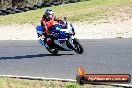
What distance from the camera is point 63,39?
1745 centimetres

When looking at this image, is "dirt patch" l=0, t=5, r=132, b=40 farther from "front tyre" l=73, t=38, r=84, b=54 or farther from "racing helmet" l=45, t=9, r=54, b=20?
"racing helmet" l=45, t=9, r=54, b=20

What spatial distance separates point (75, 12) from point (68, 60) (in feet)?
70.3

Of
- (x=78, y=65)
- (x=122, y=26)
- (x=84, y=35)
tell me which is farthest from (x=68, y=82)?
(x=122, y=26)

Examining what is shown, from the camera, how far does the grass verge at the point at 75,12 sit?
113ft

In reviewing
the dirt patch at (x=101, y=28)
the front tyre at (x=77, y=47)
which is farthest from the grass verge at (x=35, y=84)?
the dirt patch at (x=101, y=28)

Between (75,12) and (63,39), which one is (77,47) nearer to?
(63,39)

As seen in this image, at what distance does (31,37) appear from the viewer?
26812mm

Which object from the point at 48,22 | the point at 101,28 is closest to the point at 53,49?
the point at 48,22

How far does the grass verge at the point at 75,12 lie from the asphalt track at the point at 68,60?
13234 mm

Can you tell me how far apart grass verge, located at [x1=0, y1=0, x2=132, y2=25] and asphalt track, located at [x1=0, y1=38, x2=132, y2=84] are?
13234 millimetres

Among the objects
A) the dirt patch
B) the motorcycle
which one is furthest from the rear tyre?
the dirt patch

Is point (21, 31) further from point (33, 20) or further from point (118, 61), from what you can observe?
point (118, 61)

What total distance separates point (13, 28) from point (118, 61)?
19.3m

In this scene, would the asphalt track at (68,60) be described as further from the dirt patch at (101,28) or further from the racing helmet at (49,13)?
the dirt patch at (101,28)
